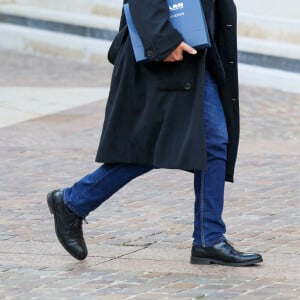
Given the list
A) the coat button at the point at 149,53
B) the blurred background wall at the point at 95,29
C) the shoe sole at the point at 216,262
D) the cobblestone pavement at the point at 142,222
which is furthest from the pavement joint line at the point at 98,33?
the coat button at the point at 149,53

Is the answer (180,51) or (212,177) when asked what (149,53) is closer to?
(180,51)

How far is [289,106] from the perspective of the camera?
10.9 m

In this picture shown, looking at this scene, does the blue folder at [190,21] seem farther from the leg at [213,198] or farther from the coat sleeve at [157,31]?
the leg at [213,198]

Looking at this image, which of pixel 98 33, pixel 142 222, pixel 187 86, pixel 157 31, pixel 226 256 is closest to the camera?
pixel 157 31

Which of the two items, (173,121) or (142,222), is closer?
(173,121)

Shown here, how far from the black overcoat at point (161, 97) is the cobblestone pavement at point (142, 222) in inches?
21.3

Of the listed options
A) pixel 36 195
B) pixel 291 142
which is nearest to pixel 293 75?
pixel 291 142

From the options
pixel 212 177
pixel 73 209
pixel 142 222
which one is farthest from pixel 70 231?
pixel 142 222

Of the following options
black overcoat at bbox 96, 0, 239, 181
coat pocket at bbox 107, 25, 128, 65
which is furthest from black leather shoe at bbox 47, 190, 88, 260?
coat pocket at bbox 107, 25, 128, 65

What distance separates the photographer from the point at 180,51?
502cm

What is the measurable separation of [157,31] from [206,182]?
0.76 m

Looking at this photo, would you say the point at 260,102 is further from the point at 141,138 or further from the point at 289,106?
the point at 141,138

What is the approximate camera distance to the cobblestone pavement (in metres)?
5.11

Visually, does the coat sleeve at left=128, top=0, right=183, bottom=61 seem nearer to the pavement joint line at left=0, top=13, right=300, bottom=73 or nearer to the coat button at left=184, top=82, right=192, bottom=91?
the coat button at left=184, top=82, right=192, bottom=91
